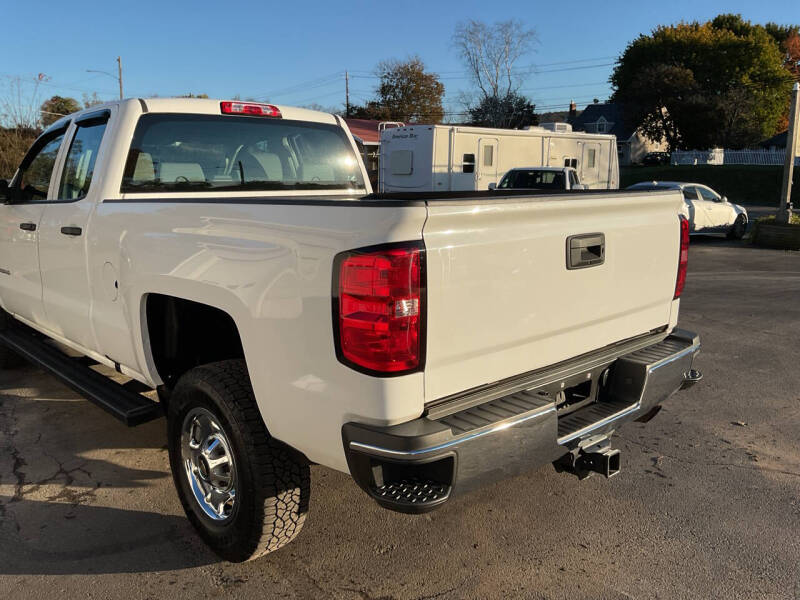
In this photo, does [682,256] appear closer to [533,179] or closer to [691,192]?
[533,179]

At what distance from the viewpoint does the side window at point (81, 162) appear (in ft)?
12.7

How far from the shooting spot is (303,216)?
7.79 feet

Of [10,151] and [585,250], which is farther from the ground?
[10,151]

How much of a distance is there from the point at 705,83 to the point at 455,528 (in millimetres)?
58645

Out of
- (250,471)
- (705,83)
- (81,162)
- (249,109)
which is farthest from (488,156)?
(705,83)

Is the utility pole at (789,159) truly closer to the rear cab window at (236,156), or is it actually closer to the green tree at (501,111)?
the rear cab window at (236,156)

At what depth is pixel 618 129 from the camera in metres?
66.3

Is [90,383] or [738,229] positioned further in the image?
[738,229]

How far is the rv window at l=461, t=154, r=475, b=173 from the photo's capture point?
61.0 ft

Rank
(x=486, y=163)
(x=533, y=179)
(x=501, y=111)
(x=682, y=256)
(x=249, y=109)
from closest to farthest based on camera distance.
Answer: (x=682, y=256), (x=249, y=109), (x=533, y=179), (x=486, y=163), (x=501, y=111)

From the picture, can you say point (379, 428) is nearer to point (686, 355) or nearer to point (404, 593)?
point (404, 593)

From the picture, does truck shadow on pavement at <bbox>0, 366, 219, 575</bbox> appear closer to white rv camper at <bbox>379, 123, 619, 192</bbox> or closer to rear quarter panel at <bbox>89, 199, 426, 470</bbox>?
rear quarter panel at <bbox>89, 199, 426, 470</bbox>

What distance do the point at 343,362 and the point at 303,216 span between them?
0.55 meters

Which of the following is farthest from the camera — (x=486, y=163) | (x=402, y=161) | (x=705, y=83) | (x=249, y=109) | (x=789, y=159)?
(x=705, y=83)
